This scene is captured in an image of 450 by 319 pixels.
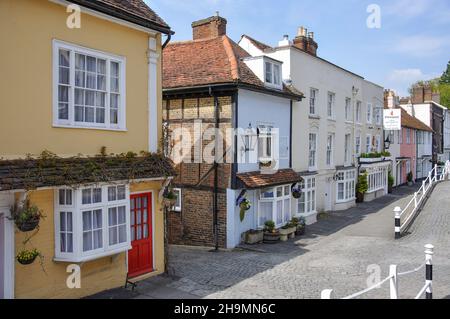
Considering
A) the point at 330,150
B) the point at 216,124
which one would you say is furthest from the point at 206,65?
the point at 330,150

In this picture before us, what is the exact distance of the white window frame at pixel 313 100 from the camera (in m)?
20.4

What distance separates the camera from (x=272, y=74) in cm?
1683

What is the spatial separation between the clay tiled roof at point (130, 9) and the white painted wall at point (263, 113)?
5.05 metres

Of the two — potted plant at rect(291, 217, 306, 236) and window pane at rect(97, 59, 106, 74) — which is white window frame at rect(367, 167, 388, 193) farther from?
window pane at rect(97, 59, 106, 74)

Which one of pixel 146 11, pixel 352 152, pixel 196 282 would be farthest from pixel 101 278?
pixel 352 152

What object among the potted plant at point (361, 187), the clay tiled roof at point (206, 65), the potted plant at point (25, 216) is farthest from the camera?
the potted plant at point (361, 187)

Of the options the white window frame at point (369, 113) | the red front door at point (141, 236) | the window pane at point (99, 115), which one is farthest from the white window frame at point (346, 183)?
the window pane at point (99, 115)

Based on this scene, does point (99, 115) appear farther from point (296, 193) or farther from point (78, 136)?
point (296, 193)

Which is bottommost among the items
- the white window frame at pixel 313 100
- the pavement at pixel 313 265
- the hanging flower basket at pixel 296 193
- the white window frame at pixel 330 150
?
the pavement at pixel 313 265

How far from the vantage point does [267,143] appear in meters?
16.7

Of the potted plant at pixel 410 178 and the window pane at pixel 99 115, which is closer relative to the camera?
the window pane at pixel 99 115

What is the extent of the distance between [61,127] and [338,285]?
24.8ft

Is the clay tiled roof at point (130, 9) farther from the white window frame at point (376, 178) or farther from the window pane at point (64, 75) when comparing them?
the white window frame at point (376, 178)

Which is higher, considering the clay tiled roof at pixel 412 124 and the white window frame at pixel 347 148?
the clay tiled roof at pixel 412 124
